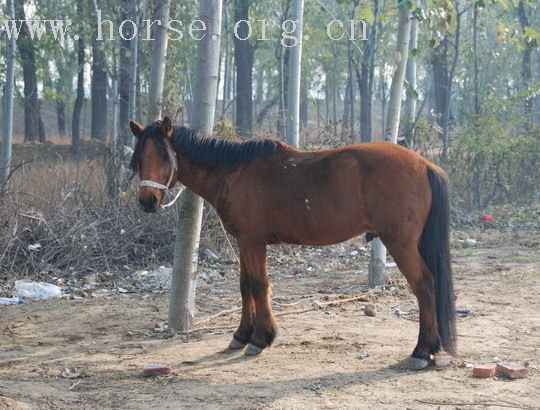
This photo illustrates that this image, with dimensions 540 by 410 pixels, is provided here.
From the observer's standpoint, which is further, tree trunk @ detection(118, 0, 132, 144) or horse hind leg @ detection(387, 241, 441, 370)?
tree trunk @ detection(118, 0, 132, 144)

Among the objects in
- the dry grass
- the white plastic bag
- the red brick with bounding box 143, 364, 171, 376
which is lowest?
the white plastic bag

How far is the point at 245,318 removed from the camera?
6.59 metres

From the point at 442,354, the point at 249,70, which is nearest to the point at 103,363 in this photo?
the point at 442,354

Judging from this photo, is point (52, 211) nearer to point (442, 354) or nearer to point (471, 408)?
point (442, 354)

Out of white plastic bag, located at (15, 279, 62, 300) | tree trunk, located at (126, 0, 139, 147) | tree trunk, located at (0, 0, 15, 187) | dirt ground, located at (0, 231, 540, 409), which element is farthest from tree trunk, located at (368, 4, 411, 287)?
tree trunk, located at (0, 0, 15, 187)

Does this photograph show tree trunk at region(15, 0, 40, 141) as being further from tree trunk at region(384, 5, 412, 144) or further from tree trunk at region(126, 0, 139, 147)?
tree trunk at region(384, 5, 412, 144)

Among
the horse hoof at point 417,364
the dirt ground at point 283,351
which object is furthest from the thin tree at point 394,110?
the horse hoof at point 417,364

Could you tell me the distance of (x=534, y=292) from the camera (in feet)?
28.7

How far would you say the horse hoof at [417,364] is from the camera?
5.73 m

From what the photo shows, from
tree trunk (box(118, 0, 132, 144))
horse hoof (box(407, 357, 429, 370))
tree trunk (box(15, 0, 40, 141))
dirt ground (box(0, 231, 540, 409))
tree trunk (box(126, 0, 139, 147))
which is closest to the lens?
dirt ground (box(0, 231, 540, 409))

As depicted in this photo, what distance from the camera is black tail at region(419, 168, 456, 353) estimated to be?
5.93 meters

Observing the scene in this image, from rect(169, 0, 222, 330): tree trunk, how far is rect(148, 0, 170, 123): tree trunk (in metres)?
0.79

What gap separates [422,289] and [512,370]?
940mm

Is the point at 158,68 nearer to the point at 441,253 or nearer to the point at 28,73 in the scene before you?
the point at 441,253
